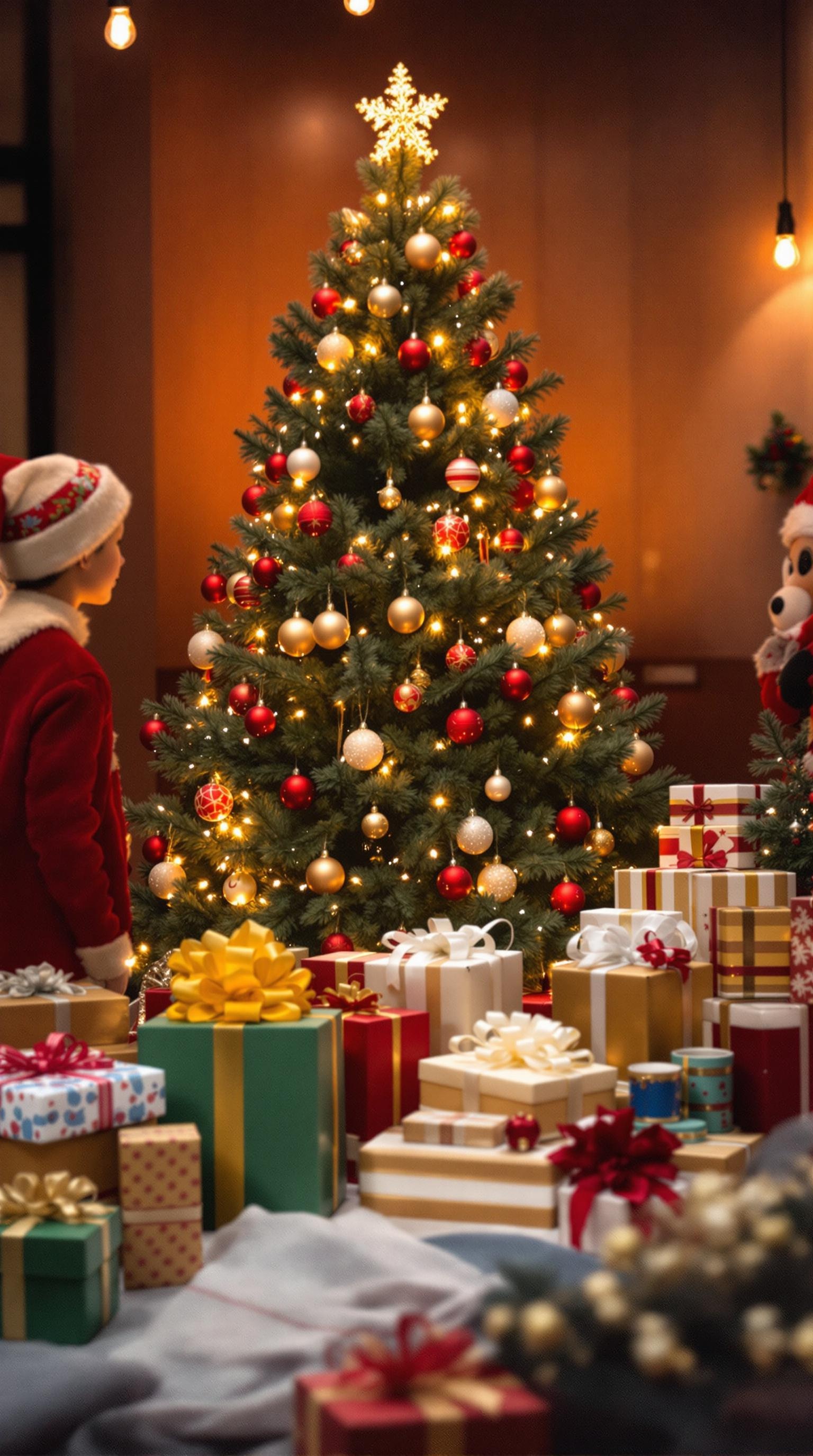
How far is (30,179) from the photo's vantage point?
18.6ft

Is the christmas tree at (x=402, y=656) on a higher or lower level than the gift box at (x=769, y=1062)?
higher

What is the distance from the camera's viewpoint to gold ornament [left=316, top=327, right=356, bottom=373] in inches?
133

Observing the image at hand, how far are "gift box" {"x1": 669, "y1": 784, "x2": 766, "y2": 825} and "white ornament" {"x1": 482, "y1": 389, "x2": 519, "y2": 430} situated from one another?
1210mm

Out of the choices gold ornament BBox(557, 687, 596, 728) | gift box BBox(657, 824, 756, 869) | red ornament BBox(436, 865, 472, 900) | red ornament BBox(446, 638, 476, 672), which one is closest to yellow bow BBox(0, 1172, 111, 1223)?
gift box BBox(657, 824, 756, 869)

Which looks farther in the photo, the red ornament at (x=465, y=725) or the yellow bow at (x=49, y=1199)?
the red ornament at (x=465, y=725)

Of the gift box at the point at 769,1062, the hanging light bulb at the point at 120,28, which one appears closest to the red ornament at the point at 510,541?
the gift box at the point at 769,1062

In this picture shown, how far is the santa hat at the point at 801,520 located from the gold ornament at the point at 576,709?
39.1 inches

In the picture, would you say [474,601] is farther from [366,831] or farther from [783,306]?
[783,306]

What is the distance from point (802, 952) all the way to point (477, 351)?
2.03 m

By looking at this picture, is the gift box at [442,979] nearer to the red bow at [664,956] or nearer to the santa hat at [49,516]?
the red bow at [664,956]

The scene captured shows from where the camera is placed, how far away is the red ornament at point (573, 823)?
3.14 m

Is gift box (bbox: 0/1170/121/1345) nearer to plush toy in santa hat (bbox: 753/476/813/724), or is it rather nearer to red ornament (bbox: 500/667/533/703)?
red ornament (bbox: 500/667/533/703)

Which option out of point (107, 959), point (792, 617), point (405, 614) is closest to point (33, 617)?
point (107, 959)

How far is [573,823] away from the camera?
3.14 metres
